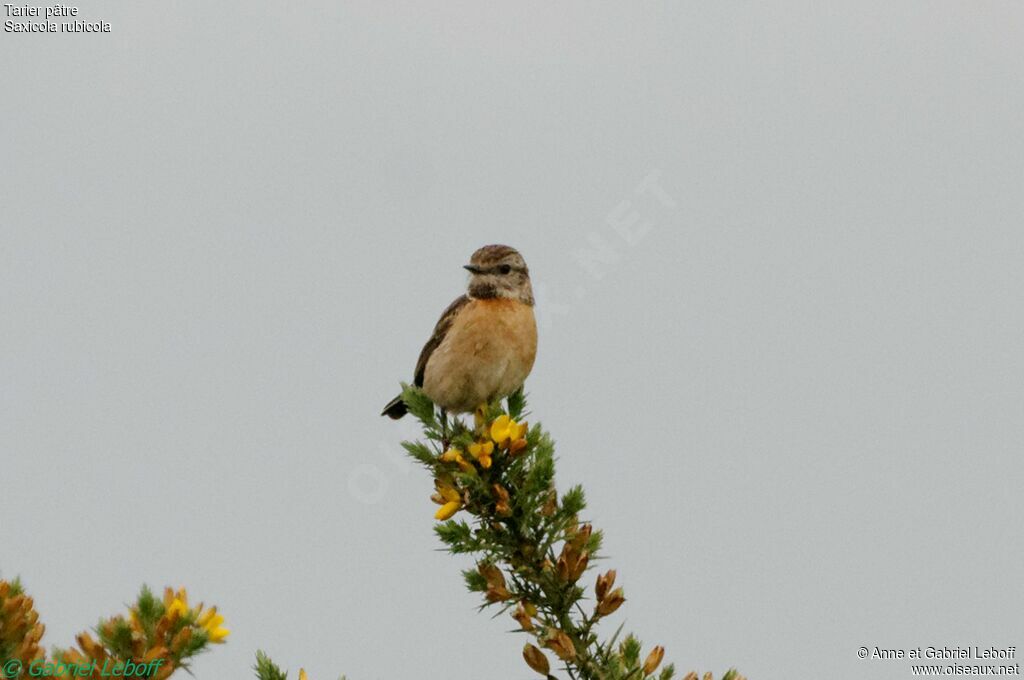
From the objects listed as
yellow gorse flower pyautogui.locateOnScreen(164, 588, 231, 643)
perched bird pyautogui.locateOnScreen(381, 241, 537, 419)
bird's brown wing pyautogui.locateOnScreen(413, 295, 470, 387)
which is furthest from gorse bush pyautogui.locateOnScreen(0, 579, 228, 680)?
bird's brown wing pyautogui.locateOnScreen(413, 295, 470, 387)

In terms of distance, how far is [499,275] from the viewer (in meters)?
9.95

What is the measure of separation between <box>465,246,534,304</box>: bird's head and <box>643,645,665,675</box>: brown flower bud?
15.8 feet

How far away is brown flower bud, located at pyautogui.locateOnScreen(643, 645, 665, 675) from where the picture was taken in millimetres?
5262

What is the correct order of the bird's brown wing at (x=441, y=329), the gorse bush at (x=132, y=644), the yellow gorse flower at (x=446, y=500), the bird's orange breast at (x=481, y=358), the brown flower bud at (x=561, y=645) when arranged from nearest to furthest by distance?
the gorse bush at (x=132, y=644) → the brown flower bud at (x=561, y=645) → the yellow gorse flower at (x=446, y=500) → the bird's orange breast at (x=481, y=358) → the bird's brown wing at (x=441, y=329)

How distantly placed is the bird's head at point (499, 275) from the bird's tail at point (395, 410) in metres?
1.08

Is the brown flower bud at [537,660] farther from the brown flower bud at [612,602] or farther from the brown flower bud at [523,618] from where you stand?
the brown flower bud at [612,602]

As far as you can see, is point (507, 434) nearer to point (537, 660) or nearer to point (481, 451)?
point (481, 451)

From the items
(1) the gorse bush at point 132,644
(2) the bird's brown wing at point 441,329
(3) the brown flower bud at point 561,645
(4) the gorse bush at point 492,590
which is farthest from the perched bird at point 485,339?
(1) the gorse bush at point 132,644

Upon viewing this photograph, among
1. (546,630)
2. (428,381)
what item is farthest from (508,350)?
(546,630)

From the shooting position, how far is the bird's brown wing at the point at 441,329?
9.89 m

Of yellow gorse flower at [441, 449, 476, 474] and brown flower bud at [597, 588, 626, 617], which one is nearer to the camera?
brown flower bud at [597, 588, 626, 617]

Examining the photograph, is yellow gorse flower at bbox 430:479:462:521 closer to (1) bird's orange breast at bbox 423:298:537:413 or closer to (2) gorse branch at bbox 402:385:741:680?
(2) gorse branch at bbox 402:385:741:680

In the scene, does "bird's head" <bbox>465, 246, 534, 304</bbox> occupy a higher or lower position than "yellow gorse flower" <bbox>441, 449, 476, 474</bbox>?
higher

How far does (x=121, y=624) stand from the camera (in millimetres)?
4742
